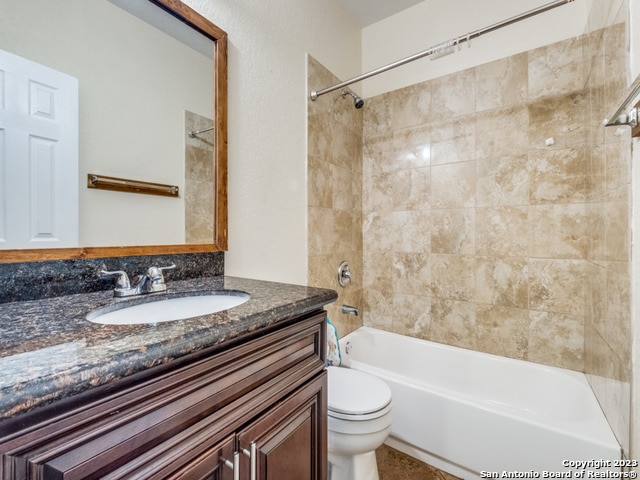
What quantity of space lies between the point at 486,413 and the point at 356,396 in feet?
1.91

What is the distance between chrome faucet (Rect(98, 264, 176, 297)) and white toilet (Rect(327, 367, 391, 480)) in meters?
0.84

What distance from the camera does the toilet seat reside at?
→ 1.17 m

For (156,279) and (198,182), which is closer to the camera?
(156,279)

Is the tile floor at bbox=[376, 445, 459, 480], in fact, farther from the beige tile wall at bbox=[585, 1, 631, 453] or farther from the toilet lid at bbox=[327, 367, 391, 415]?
the beige tile wall at bbox=[585, 1, 631, 453]

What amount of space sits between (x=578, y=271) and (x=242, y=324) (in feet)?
6.14

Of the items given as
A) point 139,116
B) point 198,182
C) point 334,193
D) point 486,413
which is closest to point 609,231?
point 486,413

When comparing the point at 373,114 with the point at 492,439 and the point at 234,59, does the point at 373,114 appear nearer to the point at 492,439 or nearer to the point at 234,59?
the point at 234,59

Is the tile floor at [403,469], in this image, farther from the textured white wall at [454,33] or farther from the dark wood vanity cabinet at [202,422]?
the textured white wall at [454,33]

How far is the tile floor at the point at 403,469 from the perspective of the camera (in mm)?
1438

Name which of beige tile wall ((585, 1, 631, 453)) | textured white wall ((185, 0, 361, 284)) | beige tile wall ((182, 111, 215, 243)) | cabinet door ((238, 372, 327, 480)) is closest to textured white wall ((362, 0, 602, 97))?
beige tile wall ((585, 1, 631, 453))

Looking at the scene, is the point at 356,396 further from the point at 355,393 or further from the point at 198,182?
the point at 198,182

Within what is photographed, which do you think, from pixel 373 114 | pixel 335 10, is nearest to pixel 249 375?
pixel 373 114

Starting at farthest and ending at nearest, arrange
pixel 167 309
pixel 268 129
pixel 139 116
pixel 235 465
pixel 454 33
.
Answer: pixel 454 33 < pixel 268 129 < pixel 139 116 < pixel 167 309 < pixel 235 465

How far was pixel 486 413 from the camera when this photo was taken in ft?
4.22
